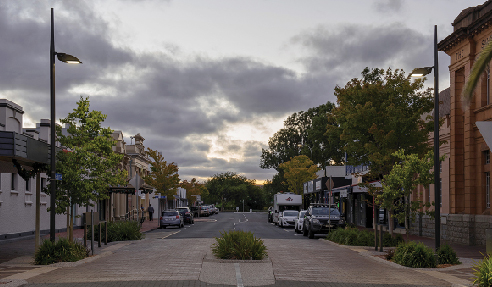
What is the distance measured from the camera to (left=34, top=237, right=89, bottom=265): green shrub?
15805 mm

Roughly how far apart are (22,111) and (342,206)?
35.5 metres

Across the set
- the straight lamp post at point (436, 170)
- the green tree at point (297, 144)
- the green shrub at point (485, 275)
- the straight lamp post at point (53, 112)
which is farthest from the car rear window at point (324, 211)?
the green tree at point (297, 144)

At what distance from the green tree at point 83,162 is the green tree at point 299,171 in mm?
49985

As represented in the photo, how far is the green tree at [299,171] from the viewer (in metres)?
69.5

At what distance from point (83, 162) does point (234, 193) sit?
135877 mm

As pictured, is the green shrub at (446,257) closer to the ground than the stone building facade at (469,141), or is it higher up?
closer to the ground

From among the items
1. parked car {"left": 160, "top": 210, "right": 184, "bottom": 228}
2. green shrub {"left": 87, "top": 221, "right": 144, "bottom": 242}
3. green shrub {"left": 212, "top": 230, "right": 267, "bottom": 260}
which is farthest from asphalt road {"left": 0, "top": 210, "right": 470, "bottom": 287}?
parked car {"left": 160, "top": 210, "right": 184, "bottom": 228}

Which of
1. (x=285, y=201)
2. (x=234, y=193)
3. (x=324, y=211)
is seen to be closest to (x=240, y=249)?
(x=324, y=211)

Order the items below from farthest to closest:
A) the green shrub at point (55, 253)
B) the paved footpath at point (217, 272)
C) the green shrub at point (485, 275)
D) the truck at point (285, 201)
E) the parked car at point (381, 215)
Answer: the truck at point (285, 201)
the parked car at point (381, 215)
the green shrub at point (55, 253)
the paved footpath at point (217, 272)
the green shrub at point (485, 275)

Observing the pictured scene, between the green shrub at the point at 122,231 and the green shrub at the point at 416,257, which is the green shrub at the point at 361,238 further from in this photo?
the green shrub at the point at 122,231

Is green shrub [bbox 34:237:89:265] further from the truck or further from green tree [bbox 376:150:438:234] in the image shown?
the truck

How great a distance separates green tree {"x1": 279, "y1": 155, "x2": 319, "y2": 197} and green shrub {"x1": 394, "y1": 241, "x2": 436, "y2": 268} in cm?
5290

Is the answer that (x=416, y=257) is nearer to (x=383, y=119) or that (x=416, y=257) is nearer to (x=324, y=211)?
(x=383, y=119)

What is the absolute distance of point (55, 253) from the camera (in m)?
16.0
